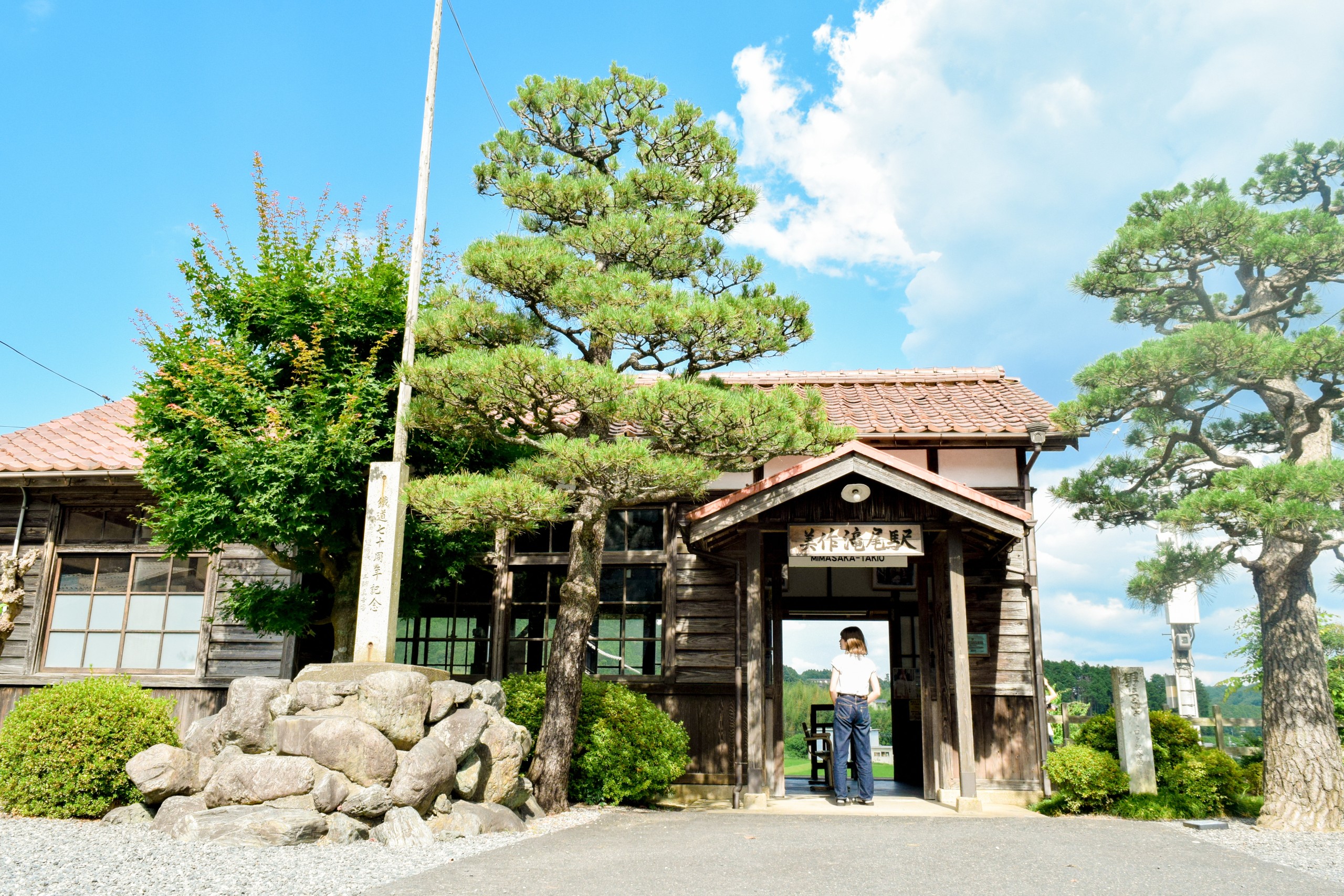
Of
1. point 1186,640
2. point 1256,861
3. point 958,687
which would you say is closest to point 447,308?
point 958,687

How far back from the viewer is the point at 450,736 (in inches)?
260

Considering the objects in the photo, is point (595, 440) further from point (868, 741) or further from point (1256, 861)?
point (1256, 861)

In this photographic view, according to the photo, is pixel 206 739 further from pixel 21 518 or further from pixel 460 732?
pixel 21 518

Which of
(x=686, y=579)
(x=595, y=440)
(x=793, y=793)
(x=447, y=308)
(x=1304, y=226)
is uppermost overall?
(x=1304, y=226)

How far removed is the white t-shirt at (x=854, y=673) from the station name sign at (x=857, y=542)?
0.90 metres

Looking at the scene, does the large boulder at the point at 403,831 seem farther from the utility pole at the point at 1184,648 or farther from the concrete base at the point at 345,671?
the utility pole at the point at 1184,648

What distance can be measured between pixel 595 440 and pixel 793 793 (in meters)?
4.93

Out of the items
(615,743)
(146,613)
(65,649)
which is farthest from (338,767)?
(65,649)

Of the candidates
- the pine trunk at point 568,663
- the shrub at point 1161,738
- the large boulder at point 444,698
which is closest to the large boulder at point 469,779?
the large boulder at point 444,698

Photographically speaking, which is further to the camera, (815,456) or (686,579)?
(686,579)

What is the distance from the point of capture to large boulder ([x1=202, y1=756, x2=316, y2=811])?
6000mm

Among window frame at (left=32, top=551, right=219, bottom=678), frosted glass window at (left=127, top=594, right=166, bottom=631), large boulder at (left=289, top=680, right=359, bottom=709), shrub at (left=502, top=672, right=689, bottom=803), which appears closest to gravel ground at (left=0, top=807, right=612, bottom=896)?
large boulder at (left=289, top=680, right=359, bottom=709)

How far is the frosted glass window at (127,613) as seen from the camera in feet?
35.3

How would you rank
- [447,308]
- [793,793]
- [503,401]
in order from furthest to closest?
1. [793,793]
2. [447,308]
3. [503,401]
